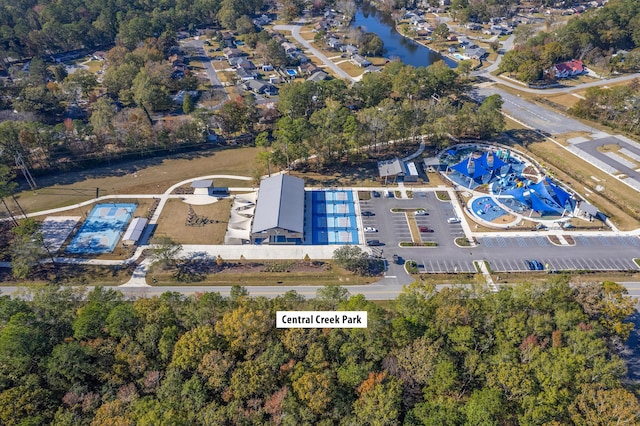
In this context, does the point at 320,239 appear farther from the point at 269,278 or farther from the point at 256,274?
the point at 256,274

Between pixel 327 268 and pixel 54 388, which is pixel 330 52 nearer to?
pixel 327 268

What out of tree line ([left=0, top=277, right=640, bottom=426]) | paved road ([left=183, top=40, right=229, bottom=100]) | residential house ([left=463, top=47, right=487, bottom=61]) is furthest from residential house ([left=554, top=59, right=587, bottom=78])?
paved road ([left=183, top=40, right=229, bottom=100])

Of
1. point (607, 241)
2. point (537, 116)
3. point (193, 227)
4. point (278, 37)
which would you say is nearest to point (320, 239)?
point (193, 227)

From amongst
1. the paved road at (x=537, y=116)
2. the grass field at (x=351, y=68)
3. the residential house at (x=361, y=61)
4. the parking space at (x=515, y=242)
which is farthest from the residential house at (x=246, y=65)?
the parking space at (x=515, y=242)

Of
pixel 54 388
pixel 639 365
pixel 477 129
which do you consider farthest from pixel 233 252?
pixel 477 129

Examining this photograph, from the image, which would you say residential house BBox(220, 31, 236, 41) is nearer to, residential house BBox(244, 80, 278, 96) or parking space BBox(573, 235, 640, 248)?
residential house BBox(244, 80, 278, 96)

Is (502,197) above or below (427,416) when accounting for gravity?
below

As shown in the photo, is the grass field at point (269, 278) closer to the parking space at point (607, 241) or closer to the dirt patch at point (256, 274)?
the dirt patch at point (256, 274)
